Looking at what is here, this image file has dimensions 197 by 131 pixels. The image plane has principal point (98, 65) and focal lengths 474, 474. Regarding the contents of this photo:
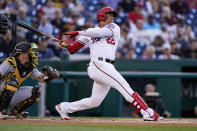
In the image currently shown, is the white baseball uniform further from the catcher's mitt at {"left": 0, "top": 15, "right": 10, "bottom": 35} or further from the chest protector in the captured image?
the catcher's mitt at {"left": 0, "top": 15, "right": 10, "bottom": 35}

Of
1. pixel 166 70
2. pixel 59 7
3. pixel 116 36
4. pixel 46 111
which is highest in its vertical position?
pixel 59 7

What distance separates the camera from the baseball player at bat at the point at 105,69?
6.56 metres

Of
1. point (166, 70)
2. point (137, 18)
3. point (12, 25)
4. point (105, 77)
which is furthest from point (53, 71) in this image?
point (137, 18)

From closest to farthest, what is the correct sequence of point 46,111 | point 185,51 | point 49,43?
1. point 46,111
2. point 49,43
3. point 185,51

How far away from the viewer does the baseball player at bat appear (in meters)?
6.56

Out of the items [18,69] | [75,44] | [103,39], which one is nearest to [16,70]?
[18,69]

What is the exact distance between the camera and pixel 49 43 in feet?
35.4

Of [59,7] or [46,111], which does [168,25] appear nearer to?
[59,7]

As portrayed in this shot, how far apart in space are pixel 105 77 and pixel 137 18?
7.47m

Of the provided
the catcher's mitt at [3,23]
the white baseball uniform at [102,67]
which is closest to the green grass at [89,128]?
the white baseball uniform at [102,67]

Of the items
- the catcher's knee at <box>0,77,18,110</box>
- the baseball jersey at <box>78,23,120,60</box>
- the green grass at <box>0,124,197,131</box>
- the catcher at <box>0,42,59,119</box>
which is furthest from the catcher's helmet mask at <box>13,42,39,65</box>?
the green grass at <box>0,124,197,131</box>

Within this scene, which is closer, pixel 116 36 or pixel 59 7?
pixel 116 36

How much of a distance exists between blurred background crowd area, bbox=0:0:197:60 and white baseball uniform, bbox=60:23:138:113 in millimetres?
3479

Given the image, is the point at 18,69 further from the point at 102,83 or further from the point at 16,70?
the point at 102,83
